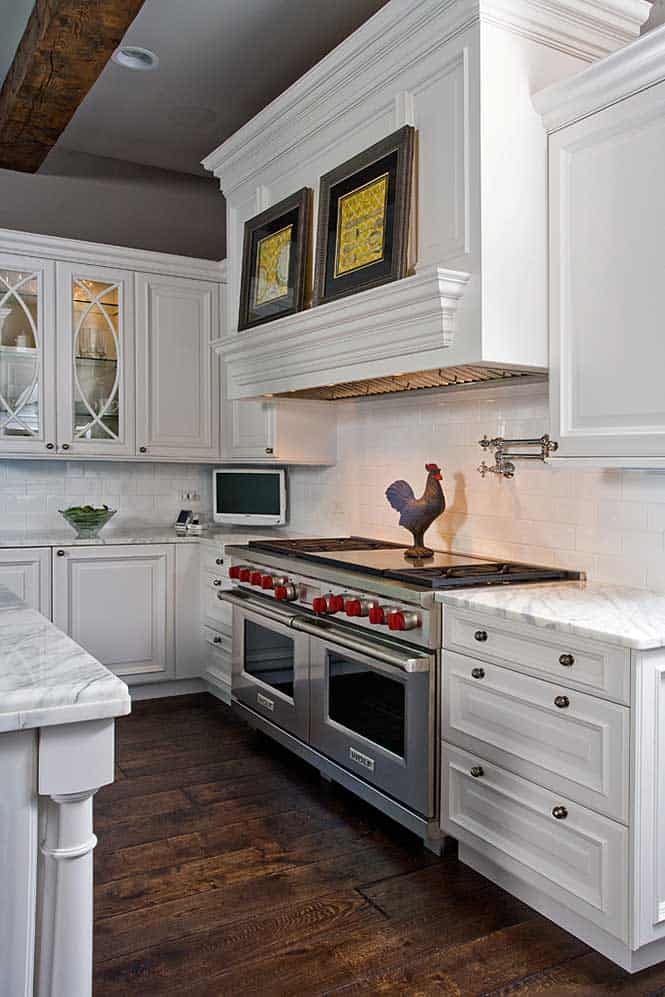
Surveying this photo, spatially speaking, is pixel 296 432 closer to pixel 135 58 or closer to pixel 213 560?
pixel 213 560

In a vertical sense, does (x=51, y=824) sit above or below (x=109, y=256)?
below

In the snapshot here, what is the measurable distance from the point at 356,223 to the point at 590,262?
95 cm

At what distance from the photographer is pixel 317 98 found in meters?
3.19

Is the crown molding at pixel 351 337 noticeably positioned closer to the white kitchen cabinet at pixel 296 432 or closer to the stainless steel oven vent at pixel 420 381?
the stainless steel oven vent at pixel 420 381

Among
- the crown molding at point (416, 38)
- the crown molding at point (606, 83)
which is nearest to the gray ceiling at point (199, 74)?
the crown molding at point (416, 38)

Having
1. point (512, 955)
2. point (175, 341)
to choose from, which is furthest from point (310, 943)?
point (175, 341)

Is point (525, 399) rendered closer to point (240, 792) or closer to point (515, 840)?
point (515, 840)

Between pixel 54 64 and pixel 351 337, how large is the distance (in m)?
1.48

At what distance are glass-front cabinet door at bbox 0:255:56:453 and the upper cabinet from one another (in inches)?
109

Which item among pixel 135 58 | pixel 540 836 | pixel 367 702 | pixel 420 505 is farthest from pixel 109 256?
pixel 540 836

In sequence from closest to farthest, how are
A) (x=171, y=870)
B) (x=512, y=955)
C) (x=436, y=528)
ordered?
1. (x=512, y=955)
2. (x=171, y=870)
3. (x=436, y=528)

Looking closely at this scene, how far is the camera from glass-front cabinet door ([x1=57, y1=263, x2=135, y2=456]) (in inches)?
171

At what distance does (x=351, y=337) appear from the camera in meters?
3.03

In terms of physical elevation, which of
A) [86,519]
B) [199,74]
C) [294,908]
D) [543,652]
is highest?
[199,74]
